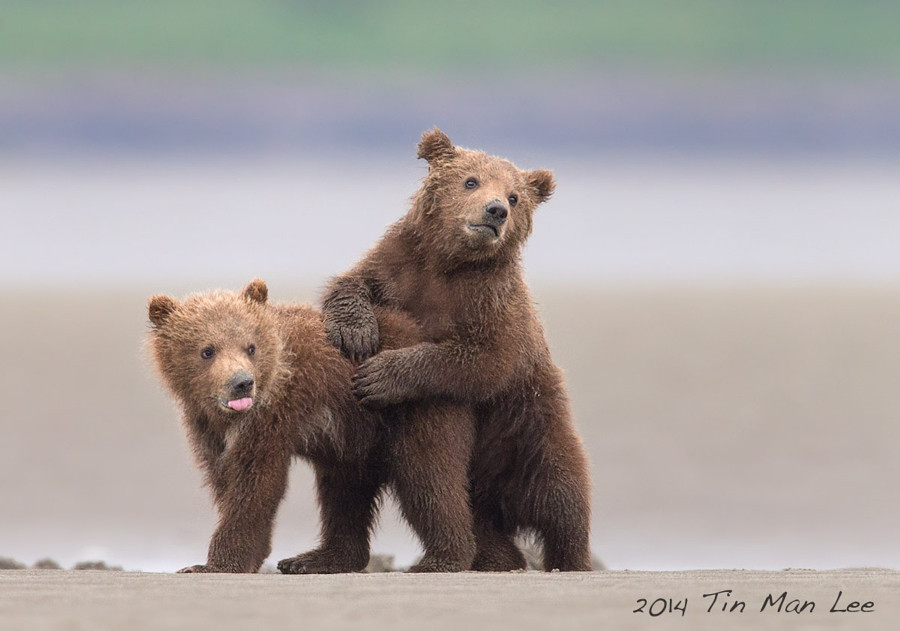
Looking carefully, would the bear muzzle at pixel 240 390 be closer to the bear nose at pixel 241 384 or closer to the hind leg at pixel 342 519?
the bear nose at pixel 241 384

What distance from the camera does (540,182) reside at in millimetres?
9492

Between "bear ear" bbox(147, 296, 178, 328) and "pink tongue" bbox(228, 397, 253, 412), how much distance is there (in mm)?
773

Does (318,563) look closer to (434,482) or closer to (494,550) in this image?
(434,482)

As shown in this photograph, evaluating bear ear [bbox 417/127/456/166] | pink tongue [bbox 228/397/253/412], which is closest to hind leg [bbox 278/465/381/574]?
pink tongue [bbox 228/397/253/412]

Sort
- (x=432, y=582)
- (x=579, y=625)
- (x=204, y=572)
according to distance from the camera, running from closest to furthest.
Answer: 1. (x=579, y=625)
2. (x=432, y=582)
3. (x=204, y=572)

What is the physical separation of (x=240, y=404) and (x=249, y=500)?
0.50 meters

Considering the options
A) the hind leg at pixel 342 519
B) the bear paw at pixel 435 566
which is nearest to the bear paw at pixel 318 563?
Result: the hind leg at pixel 342 519

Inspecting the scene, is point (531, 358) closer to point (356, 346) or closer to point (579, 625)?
point (356, 346)

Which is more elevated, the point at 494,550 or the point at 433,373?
the point at 433,373

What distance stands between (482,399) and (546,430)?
20.8 inches

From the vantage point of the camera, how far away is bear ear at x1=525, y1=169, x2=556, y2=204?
946 centimetres

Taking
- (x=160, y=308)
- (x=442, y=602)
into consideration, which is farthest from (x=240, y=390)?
(x=442, y=602)

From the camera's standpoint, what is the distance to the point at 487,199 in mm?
8906

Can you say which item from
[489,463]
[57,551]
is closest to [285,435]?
[489,463]
